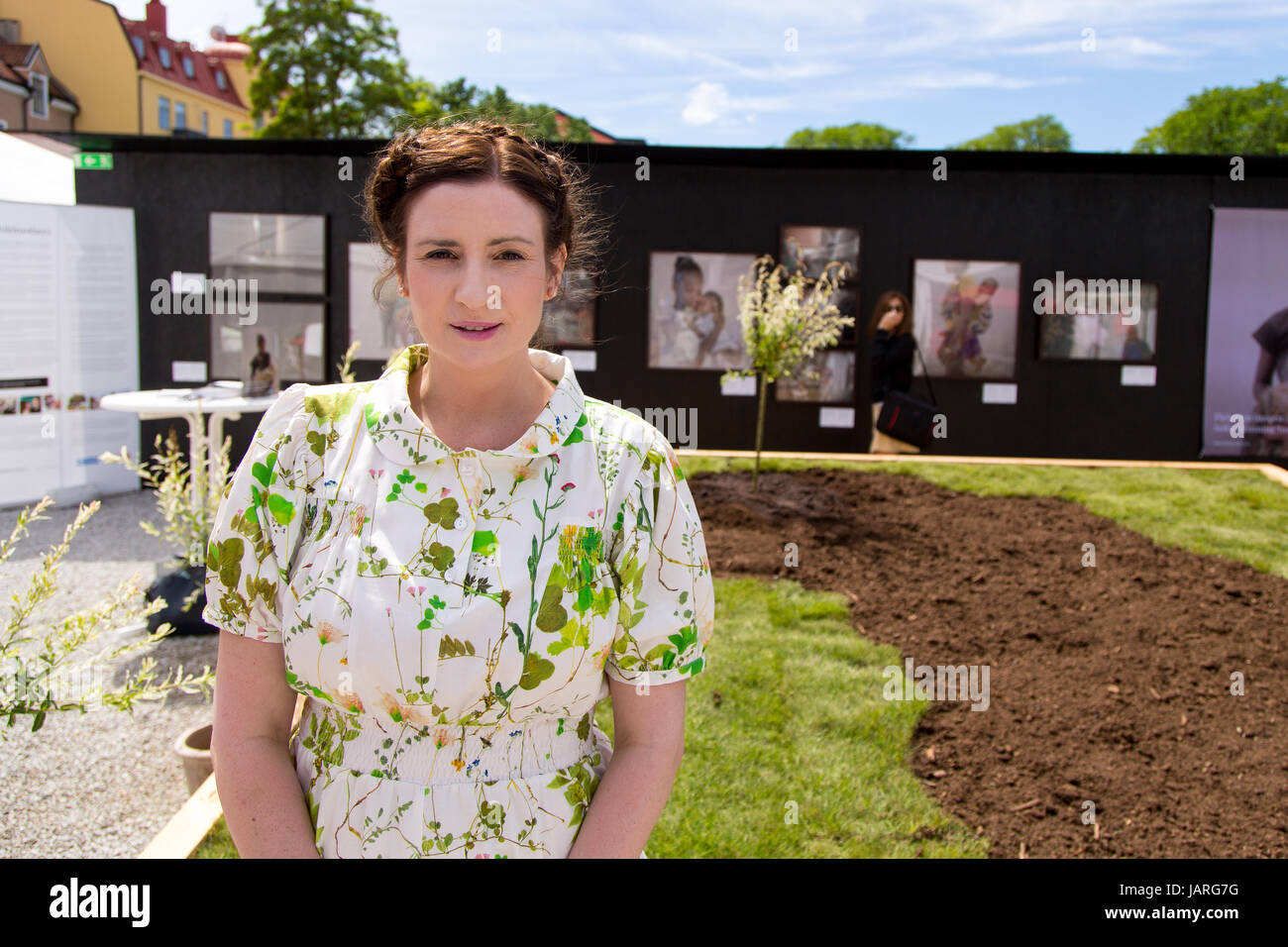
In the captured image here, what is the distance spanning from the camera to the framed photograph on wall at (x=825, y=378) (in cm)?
1226

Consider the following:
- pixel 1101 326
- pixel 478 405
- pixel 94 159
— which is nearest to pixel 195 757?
pixel 478 405

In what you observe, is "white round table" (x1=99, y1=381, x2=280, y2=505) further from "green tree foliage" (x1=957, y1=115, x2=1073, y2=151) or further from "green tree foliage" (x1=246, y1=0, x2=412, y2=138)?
"green tree foliage" (x1=957, y1=115, x2=1073, y2=151)

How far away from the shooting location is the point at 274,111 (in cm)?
3359

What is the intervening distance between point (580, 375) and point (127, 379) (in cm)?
514

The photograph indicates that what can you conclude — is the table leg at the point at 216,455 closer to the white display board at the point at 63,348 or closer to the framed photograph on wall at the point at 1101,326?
the white display board at the point at 63,348

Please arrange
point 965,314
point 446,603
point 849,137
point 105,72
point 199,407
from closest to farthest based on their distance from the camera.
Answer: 1. point 446,603
2. point 199,407
3. point 965,314
4. point 105,72
5. point 849,137

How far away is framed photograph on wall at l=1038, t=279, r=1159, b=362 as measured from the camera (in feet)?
40.3

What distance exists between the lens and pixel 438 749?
5.97 ft

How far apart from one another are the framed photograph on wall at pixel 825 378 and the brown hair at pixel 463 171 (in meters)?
10.3

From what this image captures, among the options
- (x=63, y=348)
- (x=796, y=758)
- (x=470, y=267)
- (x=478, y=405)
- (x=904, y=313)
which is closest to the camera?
(x=470, y=267)

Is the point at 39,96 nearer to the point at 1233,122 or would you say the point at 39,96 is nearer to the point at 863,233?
the point at 863,233

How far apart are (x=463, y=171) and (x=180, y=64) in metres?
57.6

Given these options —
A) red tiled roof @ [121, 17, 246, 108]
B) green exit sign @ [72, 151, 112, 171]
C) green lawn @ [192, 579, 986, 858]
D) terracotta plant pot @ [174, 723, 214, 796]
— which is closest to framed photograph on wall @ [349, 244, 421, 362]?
green exit sign @ [72, 151, 112, 171]

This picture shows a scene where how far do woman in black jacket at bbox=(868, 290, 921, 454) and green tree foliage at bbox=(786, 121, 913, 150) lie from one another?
70487 millimetres
